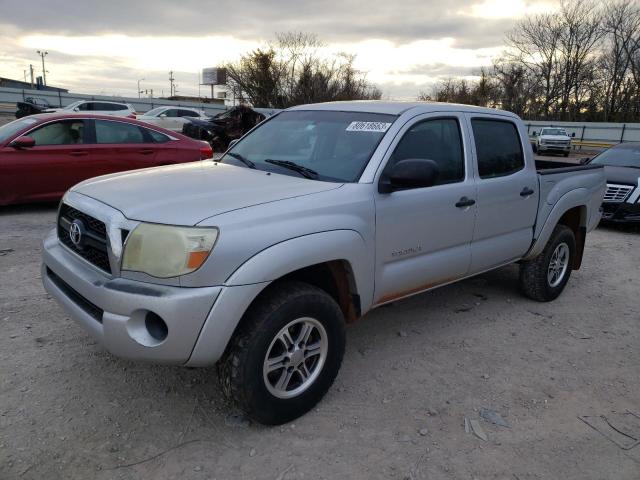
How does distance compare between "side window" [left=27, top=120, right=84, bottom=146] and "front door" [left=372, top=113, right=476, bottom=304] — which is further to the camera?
"side window" [left=27, top=120, right=84, bottom=146]

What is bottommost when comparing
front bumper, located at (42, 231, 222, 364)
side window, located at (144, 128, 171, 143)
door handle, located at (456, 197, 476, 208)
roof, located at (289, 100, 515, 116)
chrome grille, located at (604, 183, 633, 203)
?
chrome grille, located at (604, 183, 633, 203)

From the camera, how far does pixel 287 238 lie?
266 cm

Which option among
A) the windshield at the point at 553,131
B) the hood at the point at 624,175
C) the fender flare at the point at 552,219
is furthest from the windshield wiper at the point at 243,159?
the windshield at the point at 553,131

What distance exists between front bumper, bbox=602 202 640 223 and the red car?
730cm

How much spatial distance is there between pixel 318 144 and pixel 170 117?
20788 millimetres

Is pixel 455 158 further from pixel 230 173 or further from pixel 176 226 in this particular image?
pixel 176 226

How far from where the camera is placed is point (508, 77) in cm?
4550

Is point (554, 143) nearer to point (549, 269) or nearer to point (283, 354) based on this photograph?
point (549, 269)

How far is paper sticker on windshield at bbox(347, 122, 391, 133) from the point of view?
3.45 meters

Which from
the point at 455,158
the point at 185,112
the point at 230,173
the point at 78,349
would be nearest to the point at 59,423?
the point at 78,349

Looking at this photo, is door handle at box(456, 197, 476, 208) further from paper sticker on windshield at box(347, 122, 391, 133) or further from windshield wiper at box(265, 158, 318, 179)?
windshield wiper at box(265, 158, 318, 179)

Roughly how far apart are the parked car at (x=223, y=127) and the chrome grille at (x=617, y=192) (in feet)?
39.3

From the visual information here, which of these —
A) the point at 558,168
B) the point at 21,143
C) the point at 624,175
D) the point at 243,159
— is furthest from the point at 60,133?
the point at 624,175

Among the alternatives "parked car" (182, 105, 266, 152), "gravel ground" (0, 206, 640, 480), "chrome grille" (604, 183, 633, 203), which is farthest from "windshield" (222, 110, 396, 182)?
"parked car" (182, 105, 266, 152)
